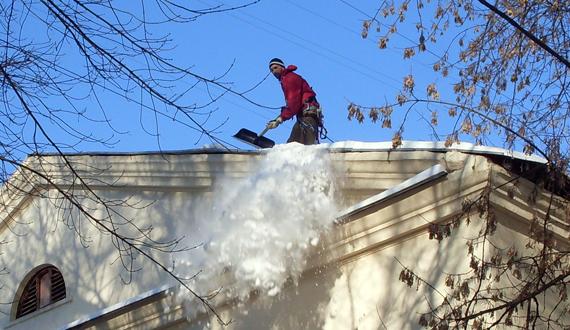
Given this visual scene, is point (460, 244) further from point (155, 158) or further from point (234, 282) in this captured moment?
point (155, 158)

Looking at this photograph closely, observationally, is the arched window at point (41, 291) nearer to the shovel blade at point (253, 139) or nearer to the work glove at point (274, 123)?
the shovel blade at point (253, 139)

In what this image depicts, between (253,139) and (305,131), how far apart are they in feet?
1.98

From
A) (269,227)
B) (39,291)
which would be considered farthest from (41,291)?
(269,227)

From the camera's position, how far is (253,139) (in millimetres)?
11648

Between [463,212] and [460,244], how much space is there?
52cm

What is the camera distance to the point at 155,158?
11484 mm

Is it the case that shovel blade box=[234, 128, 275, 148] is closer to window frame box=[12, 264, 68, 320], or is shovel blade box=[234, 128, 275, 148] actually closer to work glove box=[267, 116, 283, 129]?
work glove box=[267, 116, 283, 129]

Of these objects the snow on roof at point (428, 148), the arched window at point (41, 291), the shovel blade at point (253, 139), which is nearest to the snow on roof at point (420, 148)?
the snow on roof at point (428, 148)

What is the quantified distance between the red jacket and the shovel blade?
362 millimetres

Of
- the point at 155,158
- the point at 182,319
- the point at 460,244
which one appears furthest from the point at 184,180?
the point at 460,244

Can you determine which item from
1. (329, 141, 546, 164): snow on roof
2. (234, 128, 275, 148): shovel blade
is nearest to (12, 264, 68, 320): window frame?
(234, 128, 275, 148): shovel blade

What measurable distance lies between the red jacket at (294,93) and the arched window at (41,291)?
3.43 m

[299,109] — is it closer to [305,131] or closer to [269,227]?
[305,131]

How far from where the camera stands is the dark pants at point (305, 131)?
38.0 feet
